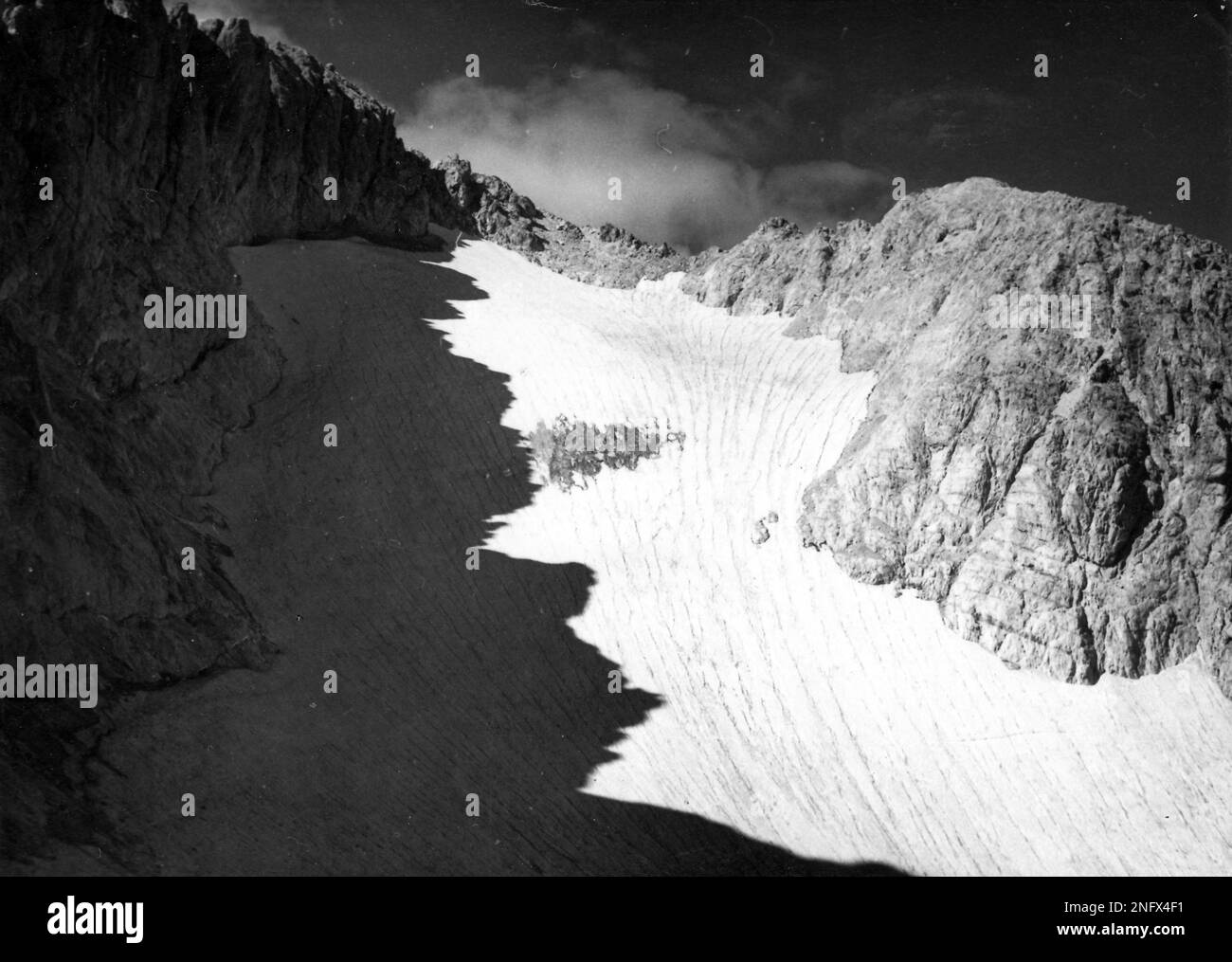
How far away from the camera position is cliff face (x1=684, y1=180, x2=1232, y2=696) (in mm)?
47688

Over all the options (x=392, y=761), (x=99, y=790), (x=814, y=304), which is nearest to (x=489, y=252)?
(x=814, y=304)

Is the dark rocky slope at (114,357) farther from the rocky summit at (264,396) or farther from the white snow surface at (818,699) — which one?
the white snow surface at (818,699)

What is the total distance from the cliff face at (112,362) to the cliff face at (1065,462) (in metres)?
24.3

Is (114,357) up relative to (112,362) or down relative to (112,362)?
up

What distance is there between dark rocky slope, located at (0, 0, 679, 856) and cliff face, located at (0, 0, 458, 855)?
2.7 inches

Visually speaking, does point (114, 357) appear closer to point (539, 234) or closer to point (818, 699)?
point (818, 699)

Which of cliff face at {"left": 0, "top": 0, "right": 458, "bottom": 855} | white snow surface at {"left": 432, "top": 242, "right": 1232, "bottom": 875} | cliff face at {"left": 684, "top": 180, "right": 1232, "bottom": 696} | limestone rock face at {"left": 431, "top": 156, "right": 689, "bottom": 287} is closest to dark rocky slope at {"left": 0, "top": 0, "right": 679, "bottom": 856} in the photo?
cliff face at {"left": 0, "top": 0, "right": 458, "bottom": 855}

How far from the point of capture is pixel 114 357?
4406 centimetres

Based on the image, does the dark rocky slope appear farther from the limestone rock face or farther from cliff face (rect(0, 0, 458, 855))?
the limestone rock face

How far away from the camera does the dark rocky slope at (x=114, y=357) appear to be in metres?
31.7

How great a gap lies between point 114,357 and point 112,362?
0.20 meters

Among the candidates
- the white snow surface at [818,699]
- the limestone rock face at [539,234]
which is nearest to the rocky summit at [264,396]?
the white snow surface at [818,699]

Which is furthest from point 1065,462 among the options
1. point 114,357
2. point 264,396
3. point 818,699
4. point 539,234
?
point 539,234
